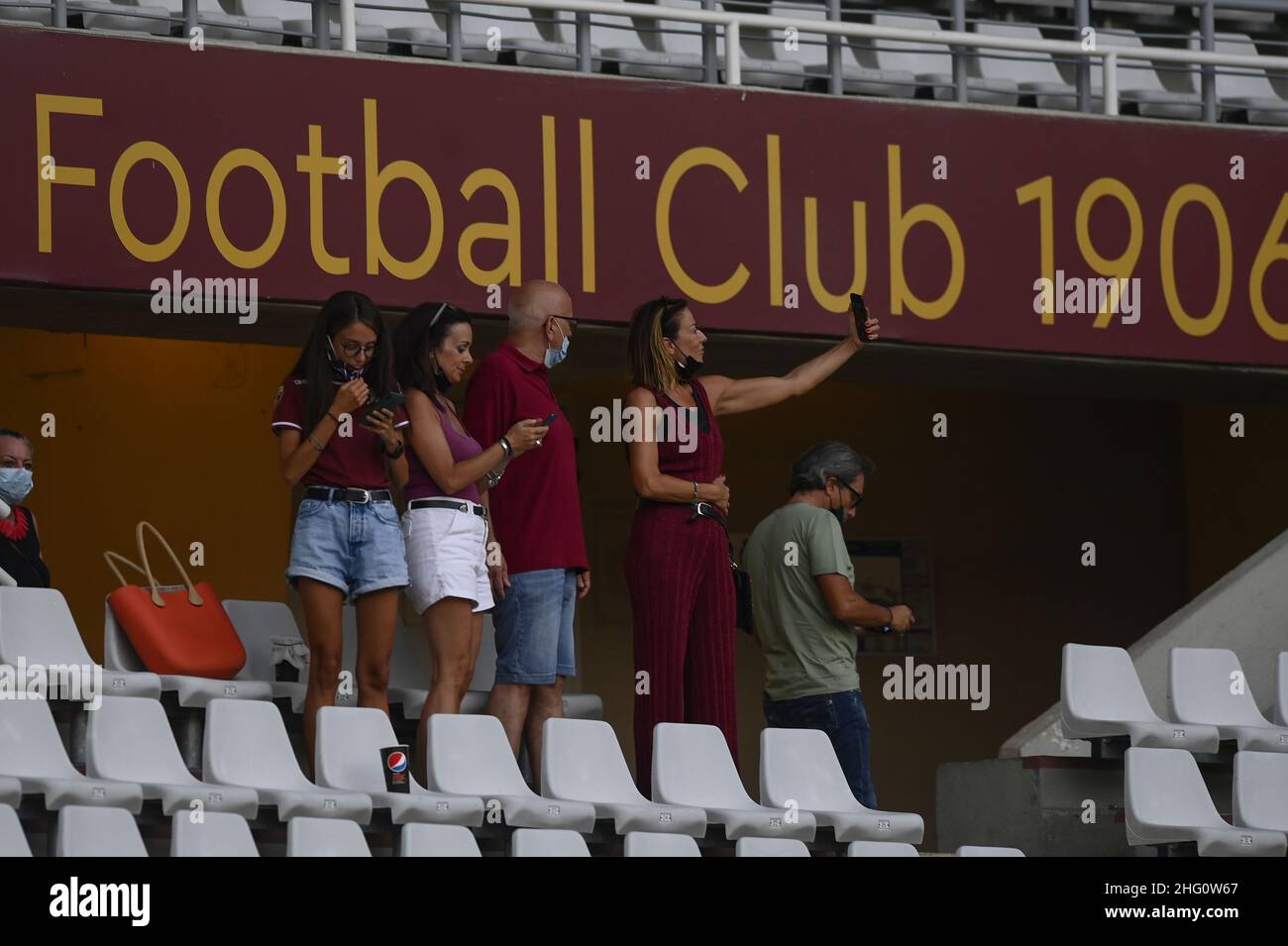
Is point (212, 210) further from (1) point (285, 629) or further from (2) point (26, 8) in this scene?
(1) point (285, 629)

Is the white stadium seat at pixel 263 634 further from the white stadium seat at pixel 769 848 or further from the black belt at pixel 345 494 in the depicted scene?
the white stadium seat at pixel 769 848

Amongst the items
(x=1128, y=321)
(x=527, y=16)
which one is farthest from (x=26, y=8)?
(x=1128, y=321)

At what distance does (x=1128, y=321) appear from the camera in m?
8.02

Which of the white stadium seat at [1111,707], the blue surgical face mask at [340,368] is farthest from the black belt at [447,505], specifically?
Answer: the white stadium seat at [1111,707]

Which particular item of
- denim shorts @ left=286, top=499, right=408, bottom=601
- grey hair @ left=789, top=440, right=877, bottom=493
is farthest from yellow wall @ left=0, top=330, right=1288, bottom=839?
denim shorts @ left=286, top=499, right=408, bottom=601

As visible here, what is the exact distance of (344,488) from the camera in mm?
5668

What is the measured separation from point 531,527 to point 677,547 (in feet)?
1.36

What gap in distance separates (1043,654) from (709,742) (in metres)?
4.66

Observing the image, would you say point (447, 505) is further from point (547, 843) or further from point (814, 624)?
point (814, 624)

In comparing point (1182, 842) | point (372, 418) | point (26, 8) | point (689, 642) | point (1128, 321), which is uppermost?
point (26, 8)

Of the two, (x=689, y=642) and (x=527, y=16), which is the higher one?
(x=527, y=16)

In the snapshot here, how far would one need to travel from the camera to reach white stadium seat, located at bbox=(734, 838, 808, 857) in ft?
17.5

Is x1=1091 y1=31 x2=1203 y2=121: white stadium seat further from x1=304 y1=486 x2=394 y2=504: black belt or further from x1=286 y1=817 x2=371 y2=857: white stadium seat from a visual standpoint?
x1=286 y1=817 x2=371 y2=857: white stadium seat

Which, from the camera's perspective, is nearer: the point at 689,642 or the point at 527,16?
the point at 689,642
